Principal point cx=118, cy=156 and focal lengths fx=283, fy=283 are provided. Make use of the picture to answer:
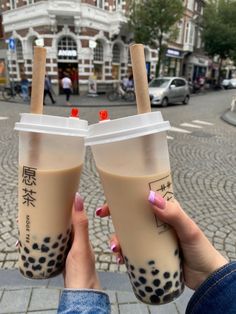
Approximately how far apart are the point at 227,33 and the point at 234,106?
50.4 feet

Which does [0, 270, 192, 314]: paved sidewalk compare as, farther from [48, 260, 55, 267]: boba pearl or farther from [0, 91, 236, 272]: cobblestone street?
[48, 260, 55, 267]: boba pearl

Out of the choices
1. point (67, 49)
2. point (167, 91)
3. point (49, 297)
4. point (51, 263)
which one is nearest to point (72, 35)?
point (67, 49)

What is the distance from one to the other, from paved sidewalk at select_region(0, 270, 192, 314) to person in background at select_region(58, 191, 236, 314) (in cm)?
122

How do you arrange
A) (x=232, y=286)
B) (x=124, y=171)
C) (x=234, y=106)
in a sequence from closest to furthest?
(x=124, y=171) → (x=232, y=286) → (x=234, y=106)

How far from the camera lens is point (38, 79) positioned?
2.84 feet

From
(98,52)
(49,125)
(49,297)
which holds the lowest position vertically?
(49,297)

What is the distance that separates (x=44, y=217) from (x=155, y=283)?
422 mm

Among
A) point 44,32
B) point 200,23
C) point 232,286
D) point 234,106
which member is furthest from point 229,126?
point 200,23

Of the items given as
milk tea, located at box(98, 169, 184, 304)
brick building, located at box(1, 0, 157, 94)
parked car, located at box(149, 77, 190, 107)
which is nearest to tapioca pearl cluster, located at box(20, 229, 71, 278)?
milk tea, located at box(98, 169, 184, 304)

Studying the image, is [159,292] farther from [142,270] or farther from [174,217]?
[174,217]

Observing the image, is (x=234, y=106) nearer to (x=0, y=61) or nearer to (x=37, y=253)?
(x=0, y=61)

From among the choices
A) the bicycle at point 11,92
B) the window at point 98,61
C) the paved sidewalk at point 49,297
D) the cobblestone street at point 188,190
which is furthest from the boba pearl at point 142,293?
the window at point 98,61

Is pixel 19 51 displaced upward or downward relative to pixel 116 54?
downward

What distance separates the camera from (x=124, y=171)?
2.71 ft
